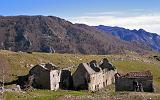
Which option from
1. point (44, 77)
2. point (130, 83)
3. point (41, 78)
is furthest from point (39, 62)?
point (130, 83)

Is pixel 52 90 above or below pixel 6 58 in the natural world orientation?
below

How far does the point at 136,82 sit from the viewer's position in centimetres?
8906

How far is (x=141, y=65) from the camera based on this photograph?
554ft

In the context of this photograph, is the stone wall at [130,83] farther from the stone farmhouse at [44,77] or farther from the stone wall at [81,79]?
the stone farmhouse at [44,77]

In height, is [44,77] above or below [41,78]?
above

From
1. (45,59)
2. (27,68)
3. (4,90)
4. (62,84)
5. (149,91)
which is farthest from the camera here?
(45,59)

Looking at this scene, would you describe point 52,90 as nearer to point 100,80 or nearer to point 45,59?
point 100,80

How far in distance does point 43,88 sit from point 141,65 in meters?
83.4

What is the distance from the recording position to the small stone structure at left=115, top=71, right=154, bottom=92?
88750 mm

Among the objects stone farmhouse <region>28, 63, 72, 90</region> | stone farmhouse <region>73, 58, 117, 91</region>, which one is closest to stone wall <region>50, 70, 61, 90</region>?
stone farmhouse <region>28, 63, 72, 90</region>

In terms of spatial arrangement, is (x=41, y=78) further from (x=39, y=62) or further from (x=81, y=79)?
(x=39, y=62)

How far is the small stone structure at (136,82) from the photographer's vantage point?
A: 3494 inches

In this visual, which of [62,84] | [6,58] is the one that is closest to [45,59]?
[6,58]

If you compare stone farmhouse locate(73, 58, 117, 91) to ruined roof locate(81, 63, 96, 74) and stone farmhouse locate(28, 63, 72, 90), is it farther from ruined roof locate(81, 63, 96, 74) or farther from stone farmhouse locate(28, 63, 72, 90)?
stone farmhouse locate(28, 63, 72, 90)
